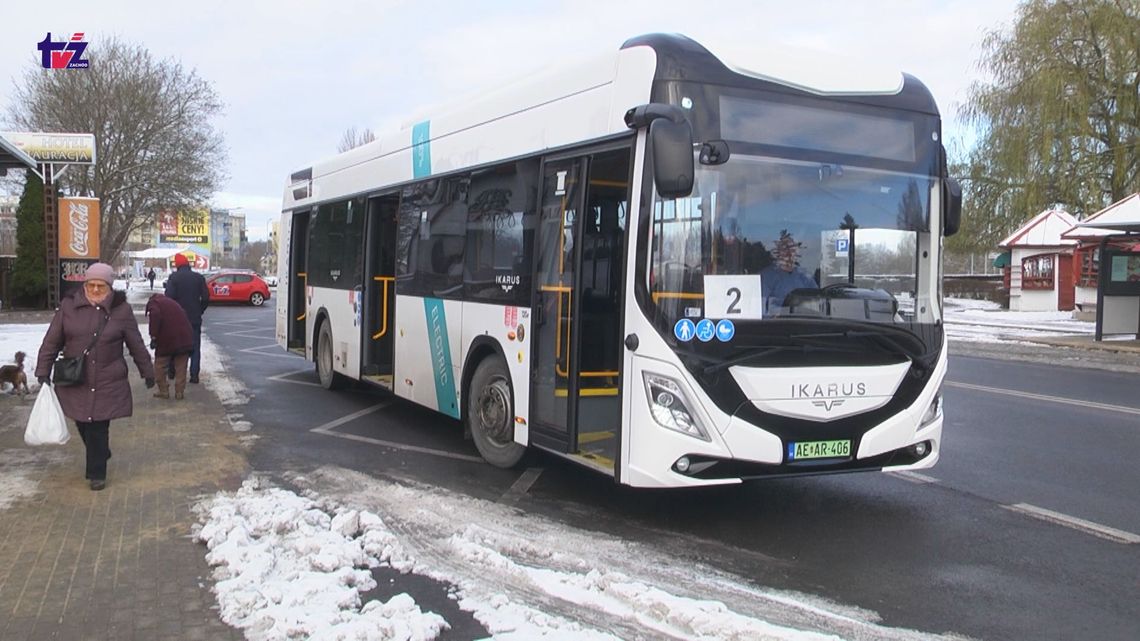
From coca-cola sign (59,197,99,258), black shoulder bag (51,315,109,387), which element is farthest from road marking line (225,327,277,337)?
black shoulder bag (51,315,109,387)

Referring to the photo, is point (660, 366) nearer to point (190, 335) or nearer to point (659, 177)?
point (659, 177)

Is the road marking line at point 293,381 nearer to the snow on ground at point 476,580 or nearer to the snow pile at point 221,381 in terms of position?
the snow pile at point 221,381

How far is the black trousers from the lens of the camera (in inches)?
276

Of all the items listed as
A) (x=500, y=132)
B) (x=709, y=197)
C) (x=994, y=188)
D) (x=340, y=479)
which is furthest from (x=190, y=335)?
(x=994, y=188)

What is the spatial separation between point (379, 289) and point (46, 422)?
4.45 m

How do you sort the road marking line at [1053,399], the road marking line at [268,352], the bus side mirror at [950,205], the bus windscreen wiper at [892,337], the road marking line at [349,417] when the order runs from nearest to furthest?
the bus windscreen wiper at [892,337] < the bus side mirror at [950,205] < the road marking line at [349,417] < the road marking line at [1053,399] < the road marking line at [268,352]

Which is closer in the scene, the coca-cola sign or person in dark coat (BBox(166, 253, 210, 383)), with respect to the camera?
person in dark coat (BBox(166, 253, 210, 383))

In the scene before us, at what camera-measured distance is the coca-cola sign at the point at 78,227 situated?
27.6m

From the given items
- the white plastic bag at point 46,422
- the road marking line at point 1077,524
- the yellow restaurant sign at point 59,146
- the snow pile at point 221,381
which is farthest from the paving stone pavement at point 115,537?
the yellow restaurant sign at point 59,146

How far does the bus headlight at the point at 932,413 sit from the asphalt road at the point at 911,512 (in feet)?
2.38

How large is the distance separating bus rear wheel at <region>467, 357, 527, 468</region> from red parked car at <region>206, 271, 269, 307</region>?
3379cm

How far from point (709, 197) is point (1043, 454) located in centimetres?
507

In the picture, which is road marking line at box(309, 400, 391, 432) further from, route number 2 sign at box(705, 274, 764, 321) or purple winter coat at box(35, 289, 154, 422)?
route number 2 sign at box(705, 274, 764, 321)

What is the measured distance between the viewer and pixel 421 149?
9.48 m
